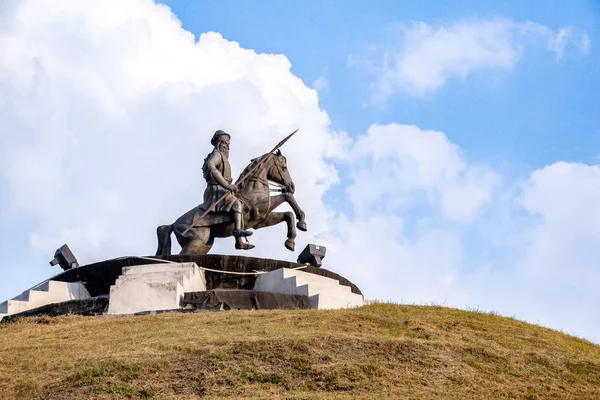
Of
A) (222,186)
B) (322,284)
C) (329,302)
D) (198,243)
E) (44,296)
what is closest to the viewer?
(329,302)

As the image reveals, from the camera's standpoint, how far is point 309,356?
76.6ft

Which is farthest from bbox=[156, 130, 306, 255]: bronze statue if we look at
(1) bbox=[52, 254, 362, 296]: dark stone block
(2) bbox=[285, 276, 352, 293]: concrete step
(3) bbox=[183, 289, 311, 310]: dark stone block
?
(3) bbox=[183, 289, 311, 310]: dark stone block

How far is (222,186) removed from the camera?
117 ft

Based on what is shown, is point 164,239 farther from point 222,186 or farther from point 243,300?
point 243,300

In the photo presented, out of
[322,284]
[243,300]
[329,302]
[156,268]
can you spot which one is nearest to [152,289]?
[156,268]

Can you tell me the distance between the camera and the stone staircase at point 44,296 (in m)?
33.9

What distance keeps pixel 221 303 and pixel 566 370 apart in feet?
34.1

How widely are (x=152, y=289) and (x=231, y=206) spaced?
442cm

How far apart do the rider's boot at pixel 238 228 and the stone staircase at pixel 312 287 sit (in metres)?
1.64

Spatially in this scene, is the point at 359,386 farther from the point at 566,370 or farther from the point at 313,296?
the point at 313,296

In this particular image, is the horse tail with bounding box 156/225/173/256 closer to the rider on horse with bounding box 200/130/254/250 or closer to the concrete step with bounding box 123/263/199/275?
the rider on horse with bounding box 200/130/254/250

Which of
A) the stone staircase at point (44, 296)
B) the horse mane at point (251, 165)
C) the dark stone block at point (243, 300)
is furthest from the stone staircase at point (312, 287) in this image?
the stone staircase at point (44, 296)

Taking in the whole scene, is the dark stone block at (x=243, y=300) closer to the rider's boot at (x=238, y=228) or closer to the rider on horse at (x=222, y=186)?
the rider's boot at (x=238, y=228)

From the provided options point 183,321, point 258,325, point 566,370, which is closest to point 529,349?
point 566,370
